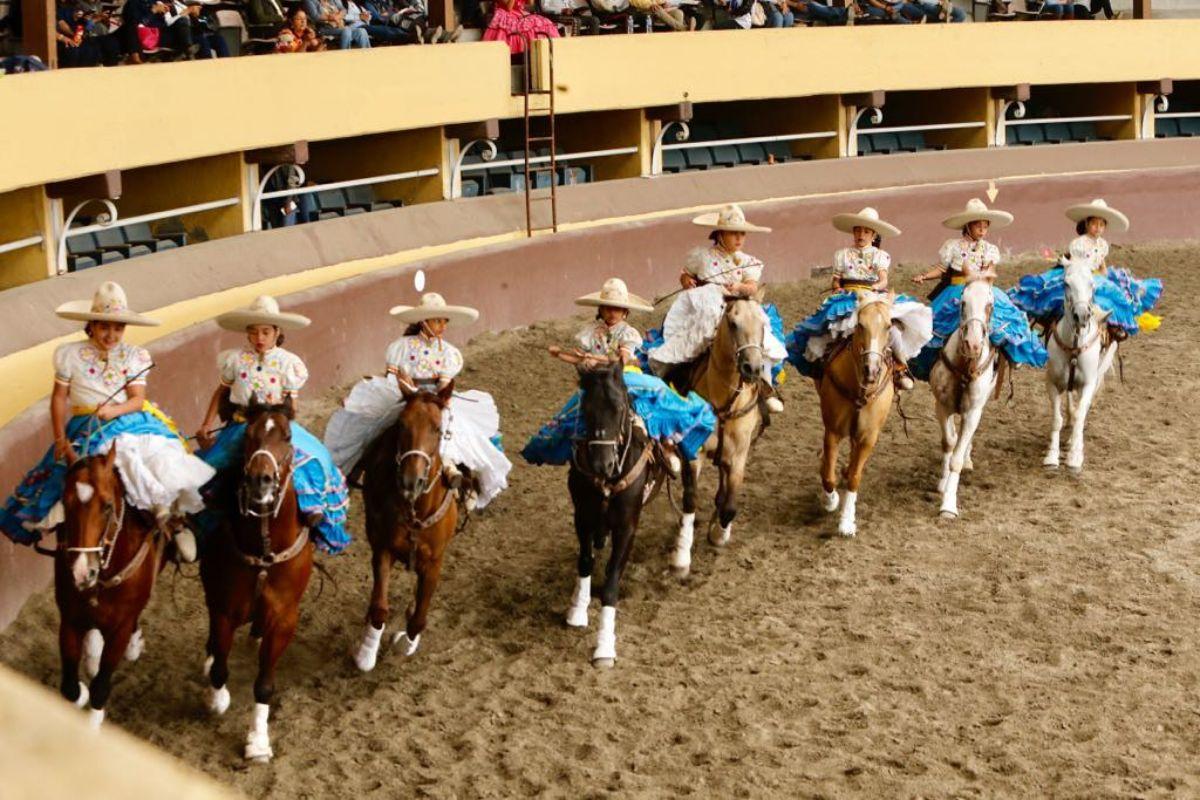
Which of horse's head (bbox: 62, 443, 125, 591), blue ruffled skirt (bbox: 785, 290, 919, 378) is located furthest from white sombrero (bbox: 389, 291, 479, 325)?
blue ruffled skirt (bbox: 785, 290, 919, 378)

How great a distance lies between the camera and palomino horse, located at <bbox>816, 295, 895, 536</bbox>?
1104 centimetres

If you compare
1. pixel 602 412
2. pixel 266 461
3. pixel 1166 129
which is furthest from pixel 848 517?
pixel 1166 129

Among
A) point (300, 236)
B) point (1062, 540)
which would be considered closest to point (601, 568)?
point (1062, 540)

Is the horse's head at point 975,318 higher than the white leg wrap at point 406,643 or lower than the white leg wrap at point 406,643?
higher

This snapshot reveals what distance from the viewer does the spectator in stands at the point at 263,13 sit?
667 inches

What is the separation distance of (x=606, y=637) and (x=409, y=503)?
149 cm

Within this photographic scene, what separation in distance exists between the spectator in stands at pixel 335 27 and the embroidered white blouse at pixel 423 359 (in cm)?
949

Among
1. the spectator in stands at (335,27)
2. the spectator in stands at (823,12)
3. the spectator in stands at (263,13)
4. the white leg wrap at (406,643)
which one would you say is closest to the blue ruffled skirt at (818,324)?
the white leg wrap at (406,643)

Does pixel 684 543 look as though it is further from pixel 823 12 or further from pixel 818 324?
pixel 823 12

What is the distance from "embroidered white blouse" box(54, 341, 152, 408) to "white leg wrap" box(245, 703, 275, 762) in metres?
1.60

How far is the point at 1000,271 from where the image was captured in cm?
2103

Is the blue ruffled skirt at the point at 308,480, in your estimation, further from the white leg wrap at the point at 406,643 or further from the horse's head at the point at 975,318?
the horse's head at the point at 975,318

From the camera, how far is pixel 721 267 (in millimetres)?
11516

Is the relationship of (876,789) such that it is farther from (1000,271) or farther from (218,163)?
(1000,271)
